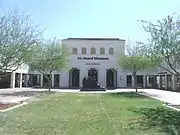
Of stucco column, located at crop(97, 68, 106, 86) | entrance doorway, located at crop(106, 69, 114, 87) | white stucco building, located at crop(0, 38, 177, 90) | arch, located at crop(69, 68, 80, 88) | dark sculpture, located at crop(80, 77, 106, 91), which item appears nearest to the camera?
dark sculpture, located at crop(80, 77, 106, 91)

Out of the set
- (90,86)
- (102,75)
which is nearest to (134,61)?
(90,86)

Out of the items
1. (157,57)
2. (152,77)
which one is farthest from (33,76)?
(157,57)

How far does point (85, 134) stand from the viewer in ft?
34.9

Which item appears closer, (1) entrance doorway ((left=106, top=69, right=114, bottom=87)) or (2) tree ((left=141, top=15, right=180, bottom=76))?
(2) tree ((left=141, top=15, right=180, bottom=76))

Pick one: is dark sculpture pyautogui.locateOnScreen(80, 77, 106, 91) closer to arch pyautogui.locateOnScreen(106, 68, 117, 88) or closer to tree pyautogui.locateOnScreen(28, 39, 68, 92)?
tree pyautogui.locateOnScreen(28, 39, 68, 92)

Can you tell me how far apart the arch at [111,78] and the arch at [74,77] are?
5.83 m

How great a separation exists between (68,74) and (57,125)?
176 ft

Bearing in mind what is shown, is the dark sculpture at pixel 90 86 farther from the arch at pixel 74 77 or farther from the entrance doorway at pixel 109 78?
the entrance doorway at pixel 109 78

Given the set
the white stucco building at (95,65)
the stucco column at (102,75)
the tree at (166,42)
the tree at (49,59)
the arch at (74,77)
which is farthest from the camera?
the arch at (74,77)

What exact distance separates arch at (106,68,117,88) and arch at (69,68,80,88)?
19.1ft

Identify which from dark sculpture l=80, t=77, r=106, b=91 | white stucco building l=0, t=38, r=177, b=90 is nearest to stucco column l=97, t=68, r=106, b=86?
white stucco building l=0, t=38, r=177, b=90

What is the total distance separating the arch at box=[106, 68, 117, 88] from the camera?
219 ft

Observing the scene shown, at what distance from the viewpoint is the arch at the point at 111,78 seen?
219ft

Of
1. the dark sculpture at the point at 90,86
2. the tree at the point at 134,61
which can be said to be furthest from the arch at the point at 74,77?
the tree at the point at 134,61
